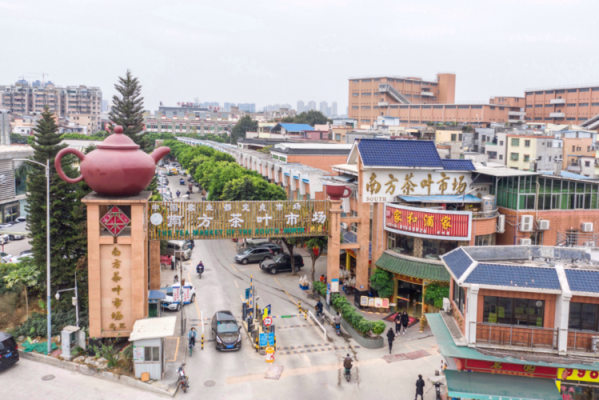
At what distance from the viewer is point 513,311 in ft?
53.3

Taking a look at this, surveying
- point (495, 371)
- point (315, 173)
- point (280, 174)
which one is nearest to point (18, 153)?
point (280, 174)

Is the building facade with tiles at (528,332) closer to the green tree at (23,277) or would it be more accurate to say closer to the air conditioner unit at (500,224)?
the air conditioner unit at (500,224)

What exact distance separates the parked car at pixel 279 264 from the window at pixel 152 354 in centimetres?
1716

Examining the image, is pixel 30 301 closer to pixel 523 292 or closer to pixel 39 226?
pixel 39 226

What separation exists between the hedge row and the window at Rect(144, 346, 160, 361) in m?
9.70

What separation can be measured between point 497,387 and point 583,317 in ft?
11.4

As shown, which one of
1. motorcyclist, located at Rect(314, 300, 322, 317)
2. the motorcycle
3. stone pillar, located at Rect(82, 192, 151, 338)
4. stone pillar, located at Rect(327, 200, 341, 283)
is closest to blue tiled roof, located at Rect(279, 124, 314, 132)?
stone pillar, located at Rect(327, 200, 341, 283)

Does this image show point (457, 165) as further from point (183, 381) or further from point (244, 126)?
point (244, 126)

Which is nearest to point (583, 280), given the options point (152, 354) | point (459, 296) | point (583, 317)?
point (583, 317)

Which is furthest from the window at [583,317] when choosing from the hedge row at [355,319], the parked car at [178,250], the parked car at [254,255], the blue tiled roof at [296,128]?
the blue tiled roof at [296,128]

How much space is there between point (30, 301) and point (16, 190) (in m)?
30.9

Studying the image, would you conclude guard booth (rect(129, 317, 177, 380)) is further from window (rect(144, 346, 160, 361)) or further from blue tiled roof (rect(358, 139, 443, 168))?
blue tiled roof (rect(358, 139, 443, 168))

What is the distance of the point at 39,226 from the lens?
27250mm

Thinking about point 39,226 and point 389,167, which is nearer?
point 39,226
